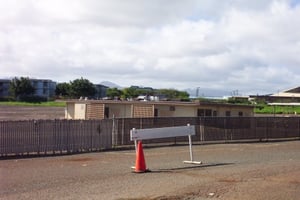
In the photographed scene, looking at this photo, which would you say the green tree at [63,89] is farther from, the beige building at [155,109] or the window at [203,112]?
the window at [203,112]

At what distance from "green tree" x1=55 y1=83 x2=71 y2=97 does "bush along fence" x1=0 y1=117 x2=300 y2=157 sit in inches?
4944

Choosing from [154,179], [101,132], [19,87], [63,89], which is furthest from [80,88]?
[154,179]

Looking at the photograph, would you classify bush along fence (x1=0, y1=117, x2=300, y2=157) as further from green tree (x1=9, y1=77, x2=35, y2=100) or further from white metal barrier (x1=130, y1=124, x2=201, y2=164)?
green tree (x1=9, y1=77, x2=35, y2=100)

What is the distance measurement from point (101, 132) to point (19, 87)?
123 meters

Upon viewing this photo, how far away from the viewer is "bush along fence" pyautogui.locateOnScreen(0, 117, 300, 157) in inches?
734

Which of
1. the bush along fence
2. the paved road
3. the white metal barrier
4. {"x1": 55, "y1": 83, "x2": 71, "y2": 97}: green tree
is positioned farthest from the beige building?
{"x1": 55, "y1": 83, "x2": 71, "y2": 97}: green tree

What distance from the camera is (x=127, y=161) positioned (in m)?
15.8

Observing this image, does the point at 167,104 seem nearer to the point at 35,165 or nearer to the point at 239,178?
the point at 35,165

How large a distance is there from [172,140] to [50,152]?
743 centimetres

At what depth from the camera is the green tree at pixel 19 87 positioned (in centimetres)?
13875

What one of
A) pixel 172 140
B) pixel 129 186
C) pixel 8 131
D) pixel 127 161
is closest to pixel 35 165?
pixel 127 161

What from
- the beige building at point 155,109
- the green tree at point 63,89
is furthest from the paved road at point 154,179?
the green tree at point 63,89

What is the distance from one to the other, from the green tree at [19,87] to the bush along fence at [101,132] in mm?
117727

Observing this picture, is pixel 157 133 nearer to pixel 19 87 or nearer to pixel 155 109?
pixel 155 109
